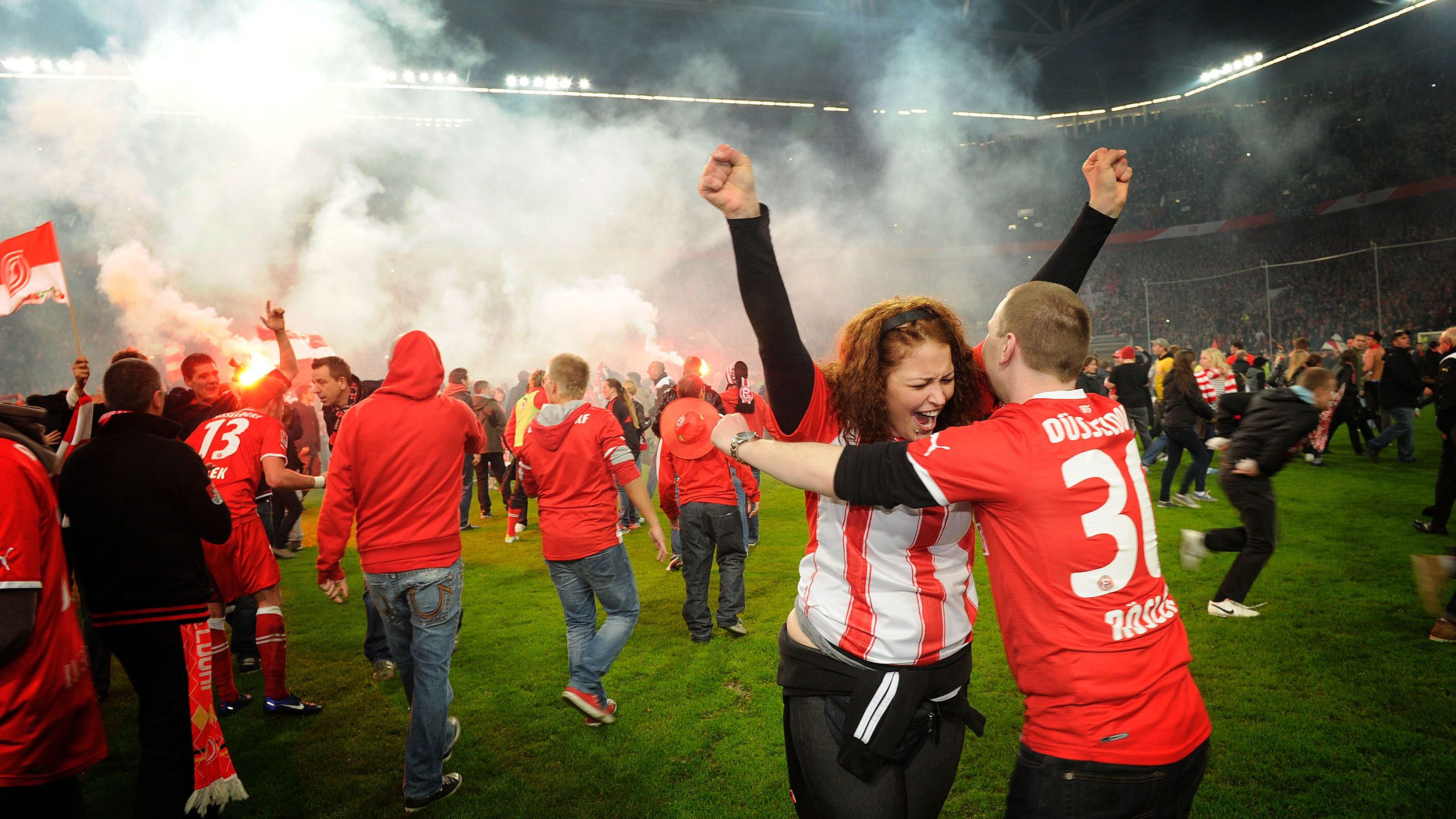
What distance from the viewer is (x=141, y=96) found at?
23.0 m

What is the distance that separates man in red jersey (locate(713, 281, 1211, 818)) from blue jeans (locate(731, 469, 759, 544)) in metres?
5.64

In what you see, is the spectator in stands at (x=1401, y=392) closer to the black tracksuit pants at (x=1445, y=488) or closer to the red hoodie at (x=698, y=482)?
the black tracksuit pants at (x=1445, y=488)

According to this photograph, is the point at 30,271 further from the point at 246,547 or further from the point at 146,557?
the point at 146,557

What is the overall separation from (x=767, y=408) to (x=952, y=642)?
2.61 feet

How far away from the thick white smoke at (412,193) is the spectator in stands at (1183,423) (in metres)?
21.7

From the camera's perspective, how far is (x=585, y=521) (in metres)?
4.40

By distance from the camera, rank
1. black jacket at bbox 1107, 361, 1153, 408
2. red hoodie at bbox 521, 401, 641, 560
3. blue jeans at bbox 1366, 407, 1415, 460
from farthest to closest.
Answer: black jacket at bbox 1107, 361, 1153, 408 < blue jeans at bbox 1366, 407, 1415, 460 < red hoodie at bbox 521, 401, 641, 560

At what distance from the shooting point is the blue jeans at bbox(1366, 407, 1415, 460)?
1116cm

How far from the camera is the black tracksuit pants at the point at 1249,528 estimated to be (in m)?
5.24

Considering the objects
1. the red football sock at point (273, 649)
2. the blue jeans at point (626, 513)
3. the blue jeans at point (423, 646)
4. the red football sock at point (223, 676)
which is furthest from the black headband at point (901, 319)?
the blue jeans at point (626, 513)

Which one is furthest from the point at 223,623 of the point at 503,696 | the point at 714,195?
the point at 714,195

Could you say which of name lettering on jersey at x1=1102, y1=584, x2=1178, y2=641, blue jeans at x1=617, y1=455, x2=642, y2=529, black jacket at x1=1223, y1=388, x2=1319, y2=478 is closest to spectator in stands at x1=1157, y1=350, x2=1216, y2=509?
black jacket at x1=1223, y1=388, x2=1319, y2=478

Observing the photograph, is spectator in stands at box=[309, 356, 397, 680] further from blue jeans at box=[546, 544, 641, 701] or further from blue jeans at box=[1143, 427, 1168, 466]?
blue jeans at box=[1143, 427, 1168, 466]

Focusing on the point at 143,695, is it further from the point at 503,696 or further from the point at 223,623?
the point at 503,696
